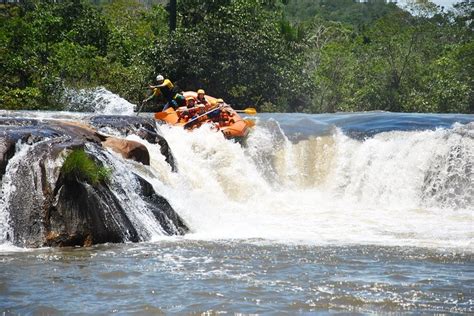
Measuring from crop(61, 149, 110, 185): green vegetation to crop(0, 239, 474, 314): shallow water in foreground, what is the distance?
105 centimetres

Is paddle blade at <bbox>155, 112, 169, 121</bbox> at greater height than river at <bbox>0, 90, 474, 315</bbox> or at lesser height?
greater

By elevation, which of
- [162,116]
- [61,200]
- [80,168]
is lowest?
[61,200]

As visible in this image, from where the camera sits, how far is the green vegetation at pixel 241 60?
2811cm

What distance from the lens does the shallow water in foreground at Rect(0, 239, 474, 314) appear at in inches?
247

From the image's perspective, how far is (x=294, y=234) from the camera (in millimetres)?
10656

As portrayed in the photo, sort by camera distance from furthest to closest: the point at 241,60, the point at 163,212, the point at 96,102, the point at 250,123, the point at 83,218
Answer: the point at 241,60
the point at 96,102
the point at 250,123
the point at 163,212
the point at 83,218

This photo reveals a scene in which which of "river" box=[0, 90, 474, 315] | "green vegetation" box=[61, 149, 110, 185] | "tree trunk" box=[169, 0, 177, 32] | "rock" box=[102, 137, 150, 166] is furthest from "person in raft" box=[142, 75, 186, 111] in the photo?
"tree trunk" box=[169, 0, 177, 32]

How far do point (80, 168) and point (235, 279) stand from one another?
3.34 metres

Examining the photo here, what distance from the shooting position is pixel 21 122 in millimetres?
13203

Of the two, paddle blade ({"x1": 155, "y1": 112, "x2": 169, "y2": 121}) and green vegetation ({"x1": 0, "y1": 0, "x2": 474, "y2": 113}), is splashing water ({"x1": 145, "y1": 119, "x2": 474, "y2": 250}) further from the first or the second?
green vegetation ({"x1": 0, "y1": 0, "x2": 474, "y2": 113})

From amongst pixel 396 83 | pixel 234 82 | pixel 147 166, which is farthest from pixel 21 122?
pixel 396 83

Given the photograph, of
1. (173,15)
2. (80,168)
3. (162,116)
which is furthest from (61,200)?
(173,15)

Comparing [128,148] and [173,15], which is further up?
[173,15]

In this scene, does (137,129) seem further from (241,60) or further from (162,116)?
(241,60)
